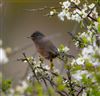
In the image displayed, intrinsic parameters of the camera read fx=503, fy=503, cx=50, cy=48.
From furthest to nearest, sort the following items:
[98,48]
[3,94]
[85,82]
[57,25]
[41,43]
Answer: [57,25] → [41,43] → [3,94] → [85,82] → [98,48]

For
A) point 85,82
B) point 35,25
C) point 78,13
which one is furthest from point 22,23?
point 85,82

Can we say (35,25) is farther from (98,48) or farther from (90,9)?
(98,48)

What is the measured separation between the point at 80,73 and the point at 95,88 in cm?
6

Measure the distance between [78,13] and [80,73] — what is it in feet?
2.26

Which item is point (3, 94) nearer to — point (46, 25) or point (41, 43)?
point (41, 43)

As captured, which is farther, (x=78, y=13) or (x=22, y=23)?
(x=22, y=23)

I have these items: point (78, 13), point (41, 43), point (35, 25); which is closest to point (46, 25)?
point (35, 25)

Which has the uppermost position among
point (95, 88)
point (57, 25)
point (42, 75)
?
point (57, 25)

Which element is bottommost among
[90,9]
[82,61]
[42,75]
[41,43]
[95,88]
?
[95,88]

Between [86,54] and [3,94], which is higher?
[3,94]

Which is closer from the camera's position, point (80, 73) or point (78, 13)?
point (80, 73)

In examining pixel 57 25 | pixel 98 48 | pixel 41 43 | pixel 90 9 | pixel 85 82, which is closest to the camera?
pixel 98 48

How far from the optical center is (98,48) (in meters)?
1.47

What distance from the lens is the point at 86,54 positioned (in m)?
1.53
